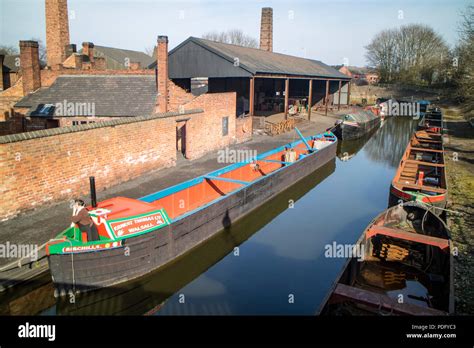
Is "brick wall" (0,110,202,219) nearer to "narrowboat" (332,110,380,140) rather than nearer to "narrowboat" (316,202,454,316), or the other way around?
"narrowboat" (316,202,454,316)

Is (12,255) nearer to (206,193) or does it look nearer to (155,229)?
(155,229)

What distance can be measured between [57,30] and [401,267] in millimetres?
26470

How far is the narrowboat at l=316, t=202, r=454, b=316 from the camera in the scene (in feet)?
23.8

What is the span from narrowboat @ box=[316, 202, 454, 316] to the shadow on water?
3850mm

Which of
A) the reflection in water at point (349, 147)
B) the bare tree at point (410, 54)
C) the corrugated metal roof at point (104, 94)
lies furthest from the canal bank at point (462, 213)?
the bare tree at point (410, 54)

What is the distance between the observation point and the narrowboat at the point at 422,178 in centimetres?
1188

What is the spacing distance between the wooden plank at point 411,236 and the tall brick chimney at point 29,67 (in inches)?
823

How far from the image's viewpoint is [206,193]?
42.0 ft

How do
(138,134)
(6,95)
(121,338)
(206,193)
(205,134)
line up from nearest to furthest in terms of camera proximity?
(121,338)
(206,193)
(138,134)
(205,134)
(6,95)

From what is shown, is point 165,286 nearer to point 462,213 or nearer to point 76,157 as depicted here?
point 76,157

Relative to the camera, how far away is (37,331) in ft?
15.9

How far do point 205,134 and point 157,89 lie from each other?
3637 millimetres

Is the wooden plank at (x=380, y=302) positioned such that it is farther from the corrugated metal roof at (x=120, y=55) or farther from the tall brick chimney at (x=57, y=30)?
the corrugated metal roof at (x=120, y=55)

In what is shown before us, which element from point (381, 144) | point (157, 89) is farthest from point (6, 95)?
point (381, 144)
